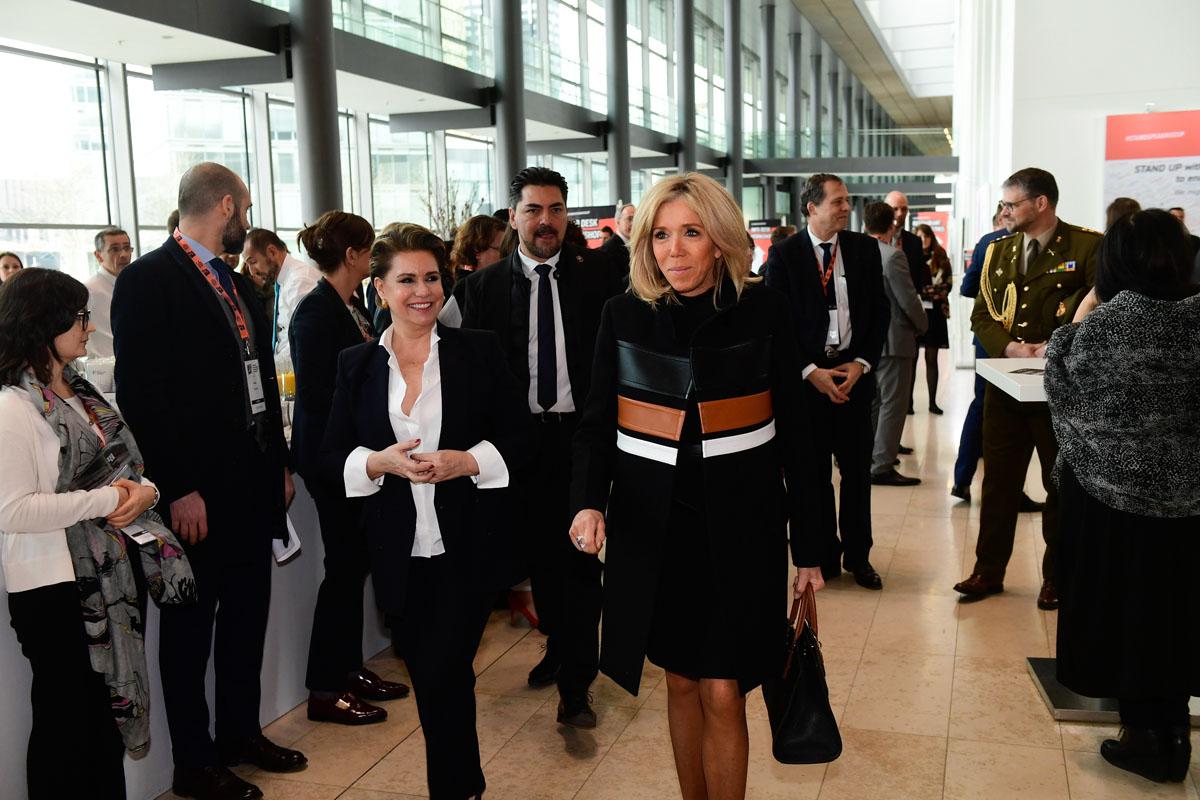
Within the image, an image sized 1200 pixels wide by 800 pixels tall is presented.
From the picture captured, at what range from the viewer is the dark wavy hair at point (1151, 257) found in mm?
2691

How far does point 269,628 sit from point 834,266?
2.79 meters

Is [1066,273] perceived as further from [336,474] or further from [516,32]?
[516,32]

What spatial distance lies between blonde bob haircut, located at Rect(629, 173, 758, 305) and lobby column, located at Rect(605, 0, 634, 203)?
16517 millimetres

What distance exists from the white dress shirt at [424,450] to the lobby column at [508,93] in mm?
12310

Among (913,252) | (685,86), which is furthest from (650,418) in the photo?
(685,86)

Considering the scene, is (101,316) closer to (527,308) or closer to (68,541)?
(527,308)

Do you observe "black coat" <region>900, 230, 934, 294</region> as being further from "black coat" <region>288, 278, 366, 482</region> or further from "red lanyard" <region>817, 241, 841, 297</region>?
"black coat" <region>288, 278, 366, 482</region>

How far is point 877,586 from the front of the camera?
4730 mm

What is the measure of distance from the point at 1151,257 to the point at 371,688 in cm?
281

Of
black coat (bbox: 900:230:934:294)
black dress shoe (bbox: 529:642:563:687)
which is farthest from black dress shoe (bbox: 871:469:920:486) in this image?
black dress shoe (bbox: 529:642:563:687)

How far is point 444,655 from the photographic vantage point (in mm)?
2611

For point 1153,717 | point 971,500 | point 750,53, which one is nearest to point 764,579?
point 1153,717

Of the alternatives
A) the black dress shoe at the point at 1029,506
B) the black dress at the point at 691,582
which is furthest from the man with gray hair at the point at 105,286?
the black dress shoe at the point at 1029,506

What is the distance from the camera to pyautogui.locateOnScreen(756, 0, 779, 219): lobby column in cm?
2889
